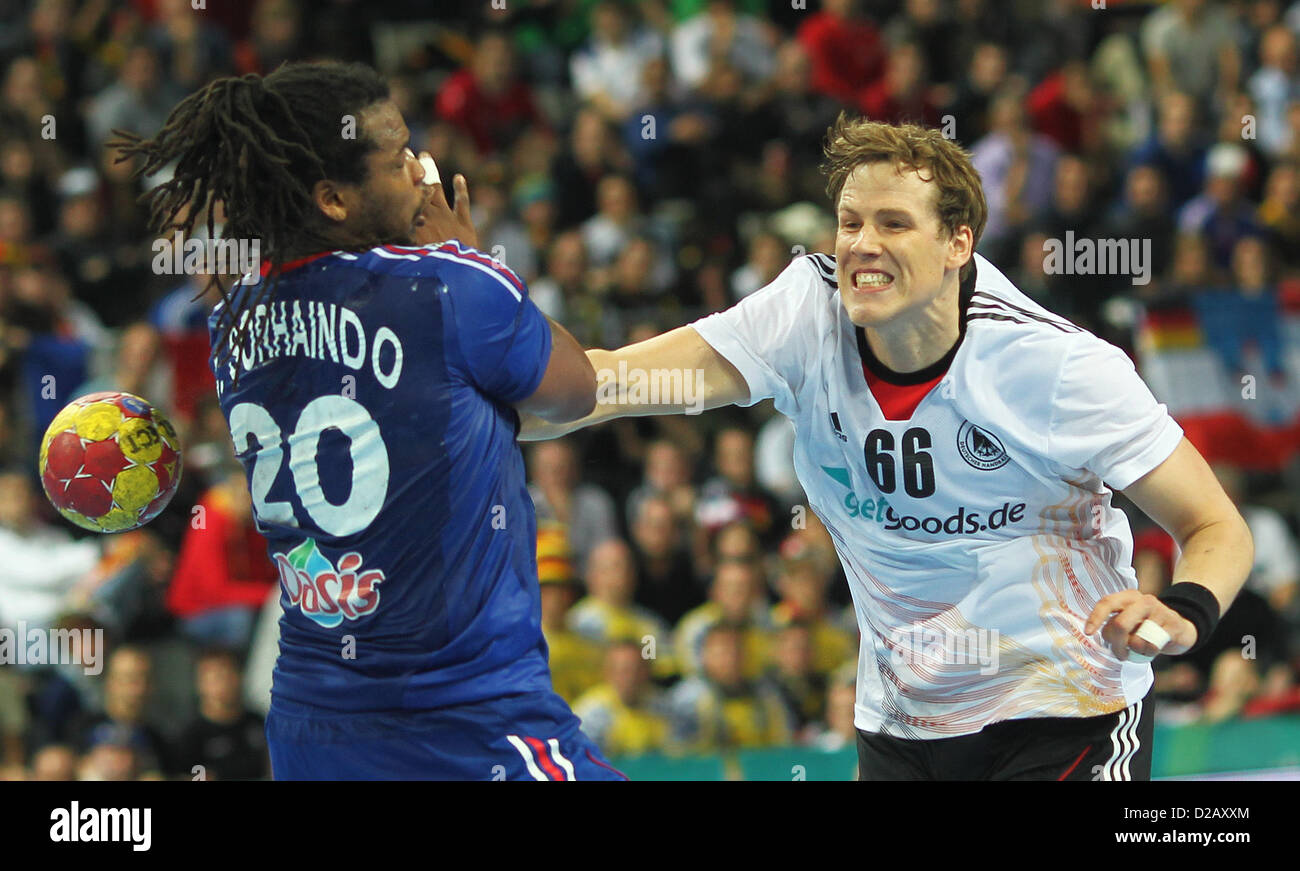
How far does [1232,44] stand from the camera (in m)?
11.0

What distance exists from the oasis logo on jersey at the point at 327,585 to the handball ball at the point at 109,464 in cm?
63

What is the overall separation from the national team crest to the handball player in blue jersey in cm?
104

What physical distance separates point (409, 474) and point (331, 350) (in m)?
0.30

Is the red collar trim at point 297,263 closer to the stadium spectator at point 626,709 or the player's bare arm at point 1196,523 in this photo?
the player's bare arm at point 1196,523

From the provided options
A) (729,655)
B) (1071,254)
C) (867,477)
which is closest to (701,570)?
(729,655)

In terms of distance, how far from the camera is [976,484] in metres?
3.85

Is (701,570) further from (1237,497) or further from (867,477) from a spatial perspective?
(867,477)

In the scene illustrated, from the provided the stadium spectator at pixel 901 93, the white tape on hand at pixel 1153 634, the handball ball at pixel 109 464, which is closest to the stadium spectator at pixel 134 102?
the stadium spectator at pixel 901 93

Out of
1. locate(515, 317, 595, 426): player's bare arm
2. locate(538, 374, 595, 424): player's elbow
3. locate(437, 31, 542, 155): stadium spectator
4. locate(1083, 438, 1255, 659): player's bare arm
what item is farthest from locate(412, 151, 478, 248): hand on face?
locate(437, 31, 542, 155): stadium spectator

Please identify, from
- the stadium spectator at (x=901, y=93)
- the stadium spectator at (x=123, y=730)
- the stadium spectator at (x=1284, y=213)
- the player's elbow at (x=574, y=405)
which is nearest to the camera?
the player's elbow at (x=574, y=405)

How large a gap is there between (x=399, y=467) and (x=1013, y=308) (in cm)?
163

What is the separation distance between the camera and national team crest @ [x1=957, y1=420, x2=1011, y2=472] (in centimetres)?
383

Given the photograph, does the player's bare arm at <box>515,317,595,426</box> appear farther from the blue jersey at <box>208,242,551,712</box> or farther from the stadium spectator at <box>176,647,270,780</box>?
the stadium spectator at <box>176,647,270,780</box>

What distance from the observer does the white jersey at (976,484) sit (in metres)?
3.73
